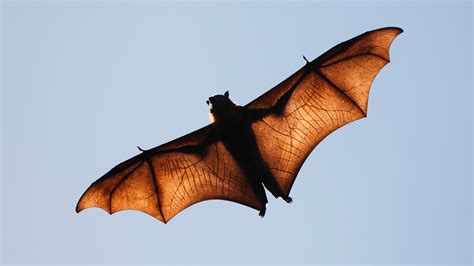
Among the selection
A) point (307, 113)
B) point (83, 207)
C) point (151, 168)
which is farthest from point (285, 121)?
point (83, 207)

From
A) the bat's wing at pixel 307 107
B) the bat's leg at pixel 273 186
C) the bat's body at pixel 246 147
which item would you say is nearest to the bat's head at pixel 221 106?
the bat's body at pixel 246 147

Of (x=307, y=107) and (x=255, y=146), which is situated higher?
(x=307, y=107)

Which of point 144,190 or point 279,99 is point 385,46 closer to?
point 279,99

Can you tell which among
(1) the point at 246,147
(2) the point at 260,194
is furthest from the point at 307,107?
(2) the point at 260,194

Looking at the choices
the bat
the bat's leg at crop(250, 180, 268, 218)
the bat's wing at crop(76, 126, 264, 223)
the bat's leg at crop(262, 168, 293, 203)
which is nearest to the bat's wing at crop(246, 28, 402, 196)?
the bat

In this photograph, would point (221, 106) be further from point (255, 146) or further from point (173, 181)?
point (173, 181)

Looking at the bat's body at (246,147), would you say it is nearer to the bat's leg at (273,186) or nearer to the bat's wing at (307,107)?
the bat's leg at (273,186)
